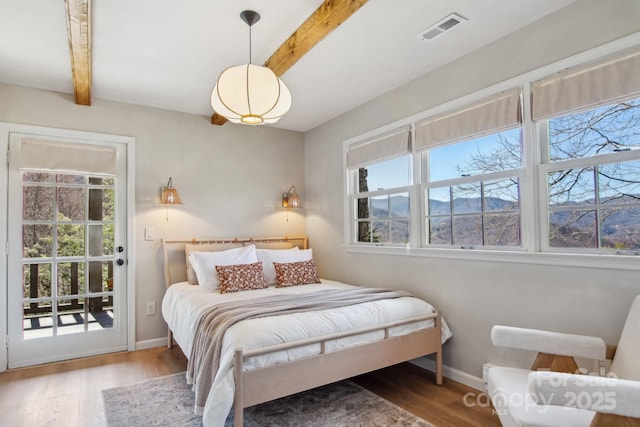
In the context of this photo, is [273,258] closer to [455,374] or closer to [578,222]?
[455,374]

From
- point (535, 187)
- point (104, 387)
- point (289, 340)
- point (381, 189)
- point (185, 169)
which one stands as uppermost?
point (185, 169)

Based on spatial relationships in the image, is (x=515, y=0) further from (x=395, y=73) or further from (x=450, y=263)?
(x=450, y=263)

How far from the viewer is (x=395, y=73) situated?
3029mm

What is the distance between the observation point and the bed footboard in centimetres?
190

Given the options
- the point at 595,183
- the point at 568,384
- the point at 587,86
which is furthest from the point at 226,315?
the point at 587,86

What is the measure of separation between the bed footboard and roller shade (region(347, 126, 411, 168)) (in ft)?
4.71

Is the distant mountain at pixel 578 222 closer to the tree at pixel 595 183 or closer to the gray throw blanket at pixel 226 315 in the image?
the tree at pixel 595 183

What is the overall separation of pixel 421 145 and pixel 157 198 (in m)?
2.66

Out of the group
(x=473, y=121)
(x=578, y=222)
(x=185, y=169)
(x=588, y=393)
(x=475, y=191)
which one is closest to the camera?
(x=588, y=393)

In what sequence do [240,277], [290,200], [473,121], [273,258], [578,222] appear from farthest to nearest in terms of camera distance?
[290,200] < [273,258] < [240,277] < [473,121] < [578,222]

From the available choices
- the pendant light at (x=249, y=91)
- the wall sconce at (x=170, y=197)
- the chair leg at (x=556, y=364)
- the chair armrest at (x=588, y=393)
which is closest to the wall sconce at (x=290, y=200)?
the wall sconce at (x=170, y=197)

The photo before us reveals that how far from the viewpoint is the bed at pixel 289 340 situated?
1909 mm

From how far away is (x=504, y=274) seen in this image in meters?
2.45

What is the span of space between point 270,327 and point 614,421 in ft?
5.14
